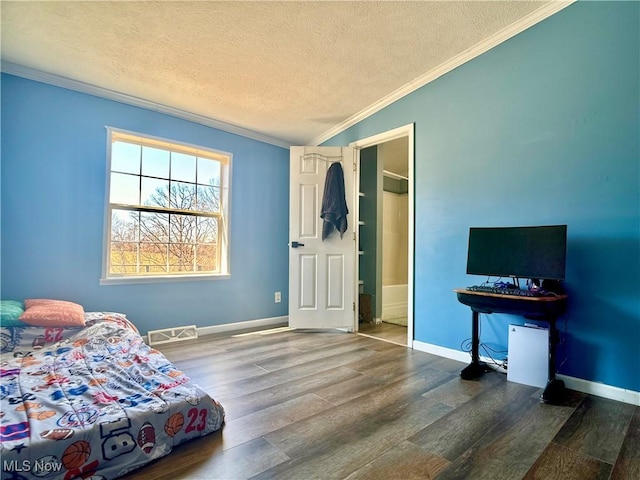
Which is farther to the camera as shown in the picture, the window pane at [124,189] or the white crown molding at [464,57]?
the window pane at [124,189]

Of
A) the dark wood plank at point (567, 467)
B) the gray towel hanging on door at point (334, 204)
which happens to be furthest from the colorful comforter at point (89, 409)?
the gray towel hanging on door at point (334, 204)

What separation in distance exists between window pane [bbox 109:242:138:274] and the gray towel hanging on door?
1991 mm

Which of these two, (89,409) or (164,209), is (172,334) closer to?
(164,209)

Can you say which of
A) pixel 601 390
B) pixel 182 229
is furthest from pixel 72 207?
pixel 601 390

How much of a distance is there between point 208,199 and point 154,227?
0.66m

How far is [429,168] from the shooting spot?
296 cm

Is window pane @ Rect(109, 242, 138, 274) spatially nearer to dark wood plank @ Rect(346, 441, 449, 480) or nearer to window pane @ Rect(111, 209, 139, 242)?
window pane @ Rect(111, 209, 139, 242)

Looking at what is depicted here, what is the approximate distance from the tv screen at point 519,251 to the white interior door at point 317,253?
5.08 ft

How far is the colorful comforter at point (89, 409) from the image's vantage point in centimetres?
118

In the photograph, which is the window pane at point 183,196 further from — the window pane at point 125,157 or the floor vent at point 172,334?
the floor vent at point 172,334

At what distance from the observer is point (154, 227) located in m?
3.33

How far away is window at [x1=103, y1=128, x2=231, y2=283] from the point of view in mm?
3125

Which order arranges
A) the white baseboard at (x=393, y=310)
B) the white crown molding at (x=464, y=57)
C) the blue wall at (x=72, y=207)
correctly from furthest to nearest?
the white baseboard at (x=393, y=310), the blue wall at (x=72, y=207), the white crown molding at (x=464, y=57)

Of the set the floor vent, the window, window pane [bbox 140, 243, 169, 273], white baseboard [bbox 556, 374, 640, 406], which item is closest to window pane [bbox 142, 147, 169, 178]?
the window
